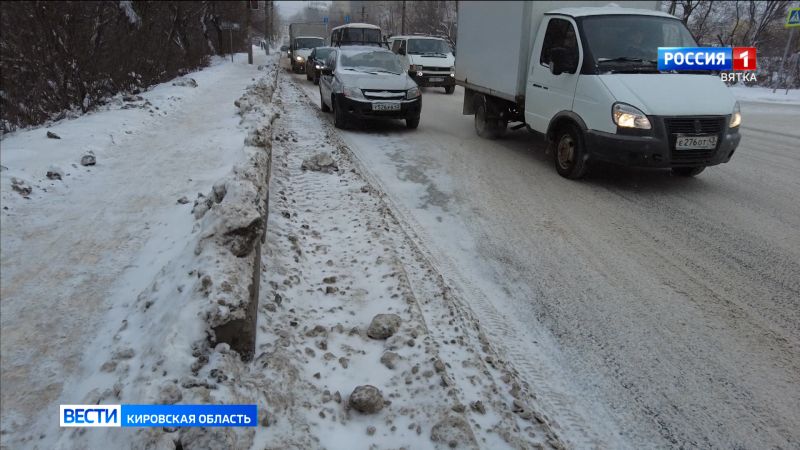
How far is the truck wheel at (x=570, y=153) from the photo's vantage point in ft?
21.4

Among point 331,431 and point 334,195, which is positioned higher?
point 334,195

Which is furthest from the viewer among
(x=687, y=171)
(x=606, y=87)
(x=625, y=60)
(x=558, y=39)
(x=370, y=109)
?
(x=370, y=109)

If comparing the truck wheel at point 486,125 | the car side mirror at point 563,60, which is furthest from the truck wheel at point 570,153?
the truck wheel at point 486,125

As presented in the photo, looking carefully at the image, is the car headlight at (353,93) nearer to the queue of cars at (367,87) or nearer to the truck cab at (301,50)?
the queue of cars at (367,87)

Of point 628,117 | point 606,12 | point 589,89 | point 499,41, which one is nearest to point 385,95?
point 499,41

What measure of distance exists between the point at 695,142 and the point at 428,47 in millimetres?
14276

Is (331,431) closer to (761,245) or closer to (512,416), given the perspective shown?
(512,416)

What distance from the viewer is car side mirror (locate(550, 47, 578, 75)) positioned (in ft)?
21.7

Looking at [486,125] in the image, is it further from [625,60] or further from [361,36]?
[361,36]

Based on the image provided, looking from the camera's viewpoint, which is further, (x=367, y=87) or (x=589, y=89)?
(x=367, y=87)

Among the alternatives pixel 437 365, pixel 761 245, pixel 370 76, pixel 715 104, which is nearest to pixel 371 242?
pixel 437 365

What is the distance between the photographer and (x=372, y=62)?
1120cm

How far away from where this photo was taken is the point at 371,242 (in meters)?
4.50

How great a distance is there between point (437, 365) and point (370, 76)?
8.52m
